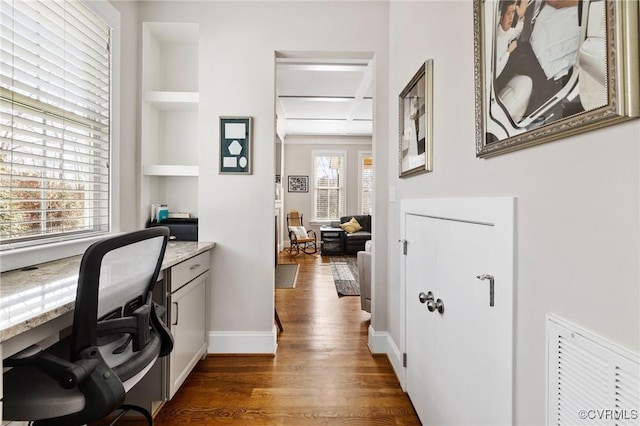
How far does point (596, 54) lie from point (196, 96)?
242 cm

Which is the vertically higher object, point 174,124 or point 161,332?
point 174,124

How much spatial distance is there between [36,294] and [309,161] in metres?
7.01

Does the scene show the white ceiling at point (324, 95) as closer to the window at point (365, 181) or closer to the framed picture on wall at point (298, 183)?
the window at point (365, 181)

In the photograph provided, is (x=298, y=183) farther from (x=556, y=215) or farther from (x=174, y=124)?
(x=556, y=215)

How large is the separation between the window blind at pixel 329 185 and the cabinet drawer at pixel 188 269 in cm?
569

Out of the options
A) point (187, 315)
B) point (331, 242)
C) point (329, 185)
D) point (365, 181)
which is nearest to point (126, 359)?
point (187, 315)

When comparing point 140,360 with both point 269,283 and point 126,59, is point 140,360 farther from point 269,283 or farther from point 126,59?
point 126,59

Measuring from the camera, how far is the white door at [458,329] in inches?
37.9

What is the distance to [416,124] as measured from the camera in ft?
5.77

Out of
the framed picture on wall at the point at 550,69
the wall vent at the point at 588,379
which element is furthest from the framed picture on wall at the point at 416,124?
the wall vent at the point at 588,379

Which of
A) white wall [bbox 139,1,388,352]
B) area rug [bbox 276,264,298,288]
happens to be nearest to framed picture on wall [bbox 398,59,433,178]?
white wall [bbox 139,1,388,352]

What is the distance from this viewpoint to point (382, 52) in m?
2.41

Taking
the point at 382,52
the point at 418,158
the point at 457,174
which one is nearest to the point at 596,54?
the point at 457,174

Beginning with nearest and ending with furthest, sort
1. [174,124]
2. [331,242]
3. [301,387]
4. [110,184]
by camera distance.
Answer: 1. [301,387]
2. [110,184]
3. [174,124]
4. [331,242]
